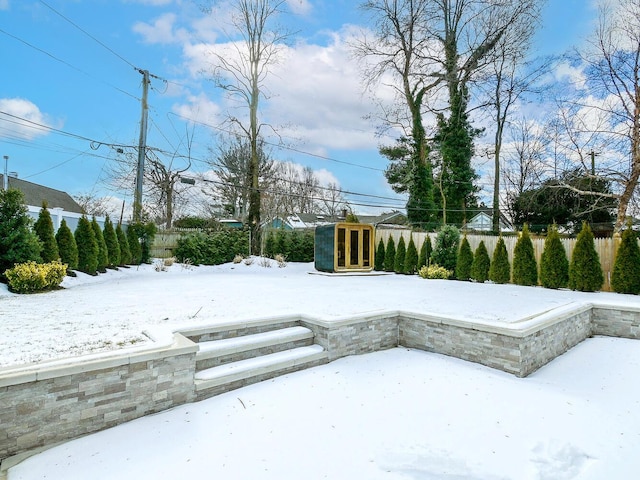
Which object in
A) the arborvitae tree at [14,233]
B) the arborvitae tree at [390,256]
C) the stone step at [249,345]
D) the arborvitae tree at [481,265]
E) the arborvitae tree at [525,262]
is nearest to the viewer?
the stone step at [249,345]

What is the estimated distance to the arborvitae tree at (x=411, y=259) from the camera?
37.7 ft

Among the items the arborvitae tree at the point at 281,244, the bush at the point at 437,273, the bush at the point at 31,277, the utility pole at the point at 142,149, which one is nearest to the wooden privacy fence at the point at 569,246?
the bush at the point at 437,273

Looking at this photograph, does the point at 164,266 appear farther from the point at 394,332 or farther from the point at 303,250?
the point at 394,332

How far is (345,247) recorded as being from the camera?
38.8 feet

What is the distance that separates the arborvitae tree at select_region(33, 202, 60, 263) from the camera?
740 centimetres

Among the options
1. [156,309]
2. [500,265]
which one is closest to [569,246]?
[500,265]

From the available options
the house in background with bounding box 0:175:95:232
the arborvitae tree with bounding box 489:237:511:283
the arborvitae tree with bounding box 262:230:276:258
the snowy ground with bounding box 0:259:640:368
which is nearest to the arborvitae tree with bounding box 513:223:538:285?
the arborvitae tree with bounding box 489:237:511:283

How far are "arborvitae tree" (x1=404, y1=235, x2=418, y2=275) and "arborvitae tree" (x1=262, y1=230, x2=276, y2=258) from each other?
235 inches

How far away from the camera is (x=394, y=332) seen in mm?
4258

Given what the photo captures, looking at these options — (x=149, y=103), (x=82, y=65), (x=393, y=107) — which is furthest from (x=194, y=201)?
(x=393, y=107)

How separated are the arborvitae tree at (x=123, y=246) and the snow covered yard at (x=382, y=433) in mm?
9327

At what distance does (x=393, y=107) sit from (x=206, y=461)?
59.8 ft

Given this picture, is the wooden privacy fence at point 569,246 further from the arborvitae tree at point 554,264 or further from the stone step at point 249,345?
the stone step at point 249,345

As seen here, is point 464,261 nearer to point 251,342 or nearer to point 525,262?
point 525,262
